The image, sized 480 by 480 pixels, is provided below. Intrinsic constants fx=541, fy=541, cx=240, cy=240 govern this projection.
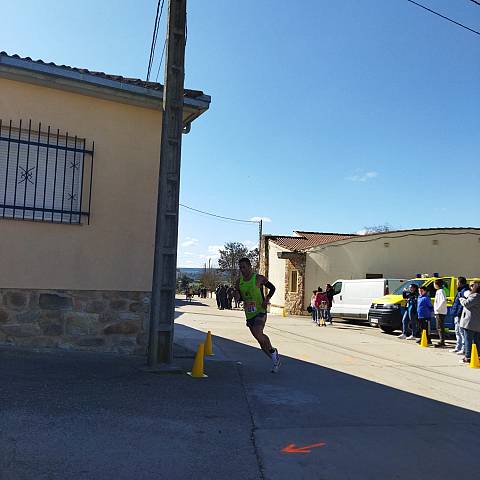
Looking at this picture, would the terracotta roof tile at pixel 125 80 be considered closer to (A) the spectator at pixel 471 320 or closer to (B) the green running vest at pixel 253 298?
(B) the green running vest at pixel 253 298

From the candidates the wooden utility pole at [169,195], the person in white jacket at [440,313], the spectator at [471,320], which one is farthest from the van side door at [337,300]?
the wooden utility pole at [169,195]

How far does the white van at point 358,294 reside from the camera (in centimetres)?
2153

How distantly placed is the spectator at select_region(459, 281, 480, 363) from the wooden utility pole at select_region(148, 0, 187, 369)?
6122mm

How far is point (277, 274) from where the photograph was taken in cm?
3142

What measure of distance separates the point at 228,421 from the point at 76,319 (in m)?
3.62

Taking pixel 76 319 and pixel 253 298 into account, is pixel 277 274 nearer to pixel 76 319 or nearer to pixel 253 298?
pixel 253 298

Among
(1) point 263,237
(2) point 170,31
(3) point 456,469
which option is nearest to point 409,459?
(3) point 456,469

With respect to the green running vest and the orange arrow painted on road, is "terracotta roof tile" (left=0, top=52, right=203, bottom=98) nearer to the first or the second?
the green running vest

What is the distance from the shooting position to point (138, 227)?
8.60 meters

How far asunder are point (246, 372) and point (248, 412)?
8.45ft

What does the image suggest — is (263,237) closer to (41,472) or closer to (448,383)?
(448,383)

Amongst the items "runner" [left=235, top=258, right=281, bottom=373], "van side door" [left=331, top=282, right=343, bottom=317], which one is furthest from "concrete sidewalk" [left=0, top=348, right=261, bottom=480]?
"van side door" [left=331, top=282, right=343, bottom=317]

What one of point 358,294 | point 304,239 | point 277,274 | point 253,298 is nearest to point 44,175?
point 253,298

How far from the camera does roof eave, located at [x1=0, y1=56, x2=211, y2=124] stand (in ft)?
24.9
